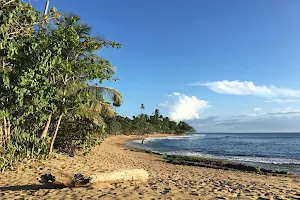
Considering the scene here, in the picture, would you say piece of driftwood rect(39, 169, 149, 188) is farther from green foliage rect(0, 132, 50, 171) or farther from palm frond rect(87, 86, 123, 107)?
palm frond rect(87, 86, 123, 107)

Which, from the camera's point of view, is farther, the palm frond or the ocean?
the ocean

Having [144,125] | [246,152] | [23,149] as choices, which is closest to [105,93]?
[23,149]

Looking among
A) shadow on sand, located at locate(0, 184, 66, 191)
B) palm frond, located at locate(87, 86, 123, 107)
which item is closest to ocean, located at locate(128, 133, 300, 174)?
palm frond, located at locate(87, 86, 123, 107)

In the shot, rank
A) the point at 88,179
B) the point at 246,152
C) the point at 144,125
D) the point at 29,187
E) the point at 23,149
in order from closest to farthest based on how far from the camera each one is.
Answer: the point at 88,179 → the point at 29,187 → the point at 23,149 → the point at 246,152 → the point at 144,125

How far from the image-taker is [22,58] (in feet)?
23.5

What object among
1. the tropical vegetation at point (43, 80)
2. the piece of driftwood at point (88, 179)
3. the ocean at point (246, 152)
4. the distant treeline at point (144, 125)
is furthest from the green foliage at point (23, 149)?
the distant treeline at point (144, 125)

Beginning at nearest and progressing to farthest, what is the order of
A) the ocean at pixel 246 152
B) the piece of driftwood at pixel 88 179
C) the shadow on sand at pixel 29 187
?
the piece of driftwood at pixel 88 179 → the shadow on sand at pixel 29 187 → the ocean at pixel 246 152

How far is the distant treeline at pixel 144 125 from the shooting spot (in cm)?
6960

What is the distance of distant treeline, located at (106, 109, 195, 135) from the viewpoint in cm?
6960

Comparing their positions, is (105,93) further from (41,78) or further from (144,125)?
(144,125)

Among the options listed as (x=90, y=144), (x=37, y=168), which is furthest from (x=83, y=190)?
(x=90, y=144)

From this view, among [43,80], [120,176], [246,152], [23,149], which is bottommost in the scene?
[246,152]

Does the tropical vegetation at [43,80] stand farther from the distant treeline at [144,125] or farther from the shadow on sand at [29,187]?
the distant treeline at [144,125]

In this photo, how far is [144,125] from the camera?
3745 inches
